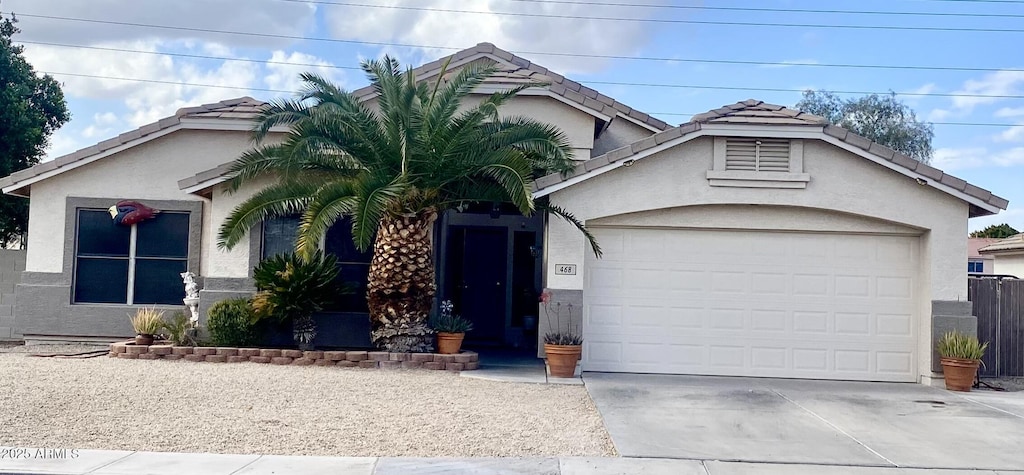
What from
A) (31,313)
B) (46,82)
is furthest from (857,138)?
(46,82)

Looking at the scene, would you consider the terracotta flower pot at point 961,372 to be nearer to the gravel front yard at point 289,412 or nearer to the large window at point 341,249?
the gravel front yard at point 289,412

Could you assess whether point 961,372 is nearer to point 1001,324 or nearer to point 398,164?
point 1001,324

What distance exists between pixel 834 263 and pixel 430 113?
654 cm

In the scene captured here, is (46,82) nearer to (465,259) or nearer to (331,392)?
(465,259)

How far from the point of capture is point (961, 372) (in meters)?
12.5

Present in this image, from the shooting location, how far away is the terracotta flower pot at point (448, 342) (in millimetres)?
13656

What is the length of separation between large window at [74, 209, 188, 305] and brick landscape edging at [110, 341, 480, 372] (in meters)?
1.92

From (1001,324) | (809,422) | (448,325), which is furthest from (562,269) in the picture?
(1001,324)

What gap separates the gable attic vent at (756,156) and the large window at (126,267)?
377 inches

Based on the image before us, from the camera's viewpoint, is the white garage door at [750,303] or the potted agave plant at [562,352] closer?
the potted agave plant at [562,352]

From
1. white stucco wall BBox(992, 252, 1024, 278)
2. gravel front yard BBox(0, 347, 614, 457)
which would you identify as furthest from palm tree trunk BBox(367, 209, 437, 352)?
white stucco wall BBox(992, 252, 1024, 278)

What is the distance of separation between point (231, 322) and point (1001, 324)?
12184mm

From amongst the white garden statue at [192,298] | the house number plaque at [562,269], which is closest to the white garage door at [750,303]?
the house number plaque at [562,269]

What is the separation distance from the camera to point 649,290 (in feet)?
44.6
